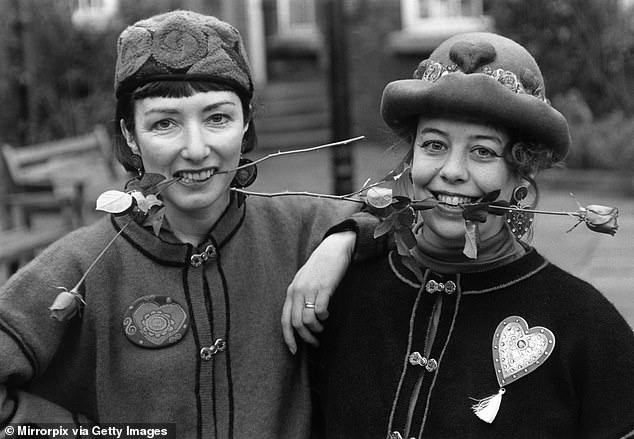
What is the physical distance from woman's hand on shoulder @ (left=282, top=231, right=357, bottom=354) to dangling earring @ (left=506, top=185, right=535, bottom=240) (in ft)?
1.50

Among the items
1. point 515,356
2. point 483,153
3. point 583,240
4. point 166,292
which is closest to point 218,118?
point 166,292

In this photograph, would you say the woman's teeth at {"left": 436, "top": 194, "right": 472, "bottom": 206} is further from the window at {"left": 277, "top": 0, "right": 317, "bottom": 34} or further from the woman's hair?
the window at {"left": 277, "top": 0, "right": 317, "bottom": 34}

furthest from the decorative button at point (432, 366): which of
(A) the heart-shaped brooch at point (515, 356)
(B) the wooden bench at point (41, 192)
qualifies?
(B) the wooden bench at point (41, 192)

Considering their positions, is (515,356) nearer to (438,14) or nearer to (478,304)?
(478,304)

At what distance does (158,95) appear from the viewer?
7.66ft

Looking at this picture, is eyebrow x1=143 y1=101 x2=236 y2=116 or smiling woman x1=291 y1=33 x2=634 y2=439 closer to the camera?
smiling woman x1=291 y1=33 x2=634 y2=439

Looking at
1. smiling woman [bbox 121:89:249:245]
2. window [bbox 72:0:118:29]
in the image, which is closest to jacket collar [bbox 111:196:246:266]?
smiling woman [bbox 121:89:249:245]

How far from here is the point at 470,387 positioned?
217cm

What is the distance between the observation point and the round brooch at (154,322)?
236cm

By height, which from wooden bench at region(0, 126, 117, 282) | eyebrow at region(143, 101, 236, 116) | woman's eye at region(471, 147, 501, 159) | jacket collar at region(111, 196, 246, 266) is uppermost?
eyebrow at region(143, 101, 236, 116)

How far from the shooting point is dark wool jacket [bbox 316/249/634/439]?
209cm

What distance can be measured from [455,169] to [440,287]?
319 mm

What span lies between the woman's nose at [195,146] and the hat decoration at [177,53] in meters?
0.14

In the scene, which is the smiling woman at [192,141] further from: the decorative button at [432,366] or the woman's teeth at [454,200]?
the decorative button at [432,366]
